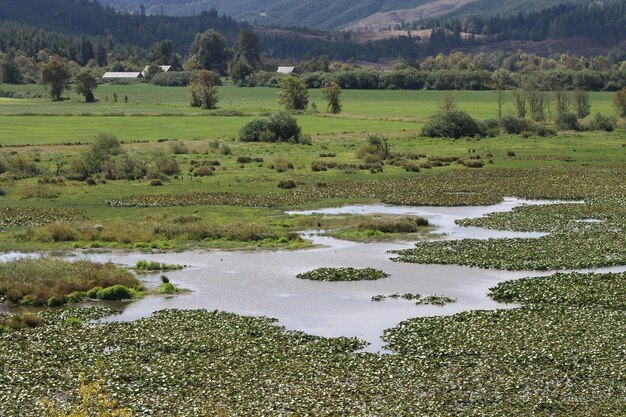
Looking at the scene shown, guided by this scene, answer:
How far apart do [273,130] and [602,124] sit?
44.3 m

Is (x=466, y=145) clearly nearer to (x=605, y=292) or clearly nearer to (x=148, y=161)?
(x=148, y=161)

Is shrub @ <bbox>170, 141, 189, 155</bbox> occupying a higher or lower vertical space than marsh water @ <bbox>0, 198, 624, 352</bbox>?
higher

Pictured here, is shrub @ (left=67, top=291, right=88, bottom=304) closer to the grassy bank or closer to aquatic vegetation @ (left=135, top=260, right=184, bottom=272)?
the grassy bank

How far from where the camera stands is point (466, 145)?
118375 mm

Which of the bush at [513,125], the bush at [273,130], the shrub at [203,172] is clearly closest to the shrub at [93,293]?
the shrub at [203,172]

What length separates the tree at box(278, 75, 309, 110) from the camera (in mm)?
176875

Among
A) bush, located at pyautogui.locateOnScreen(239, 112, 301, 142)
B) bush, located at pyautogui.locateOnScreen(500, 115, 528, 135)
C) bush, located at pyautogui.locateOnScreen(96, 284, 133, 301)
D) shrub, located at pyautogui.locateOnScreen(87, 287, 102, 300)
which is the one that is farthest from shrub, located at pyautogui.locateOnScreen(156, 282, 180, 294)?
bush, located at pyautogui.locateOnScreen(500, 115, 528, 135)

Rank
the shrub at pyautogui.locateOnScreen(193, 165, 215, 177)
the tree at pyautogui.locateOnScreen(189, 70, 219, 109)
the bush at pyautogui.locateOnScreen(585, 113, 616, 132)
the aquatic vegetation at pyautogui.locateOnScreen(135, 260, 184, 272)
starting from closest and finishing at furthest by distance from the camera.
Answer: the aquatic vegetation at pyautogui.locateOnScreen(135, 260, 184, 272) → the shrub at pyautogui.locateOnScreen(193, 165, 215, 177) → the bush at pyautogui.locateOnScreen(585, 113, 616, 132) → the tree at pyautogui.locateOnScreen(189, 70, 219, 109)

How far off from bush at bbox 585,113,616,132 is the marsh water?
79968 mm

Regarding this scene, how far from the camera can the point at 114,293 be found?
47.5 meters

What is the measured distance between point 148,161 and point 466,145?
3874cm

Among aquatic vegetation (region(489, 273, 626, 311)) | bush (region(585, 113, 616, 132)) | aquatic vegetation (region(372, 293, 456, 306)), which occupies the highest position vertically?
aquatic vegetation (region(489, 273, 626, 311))

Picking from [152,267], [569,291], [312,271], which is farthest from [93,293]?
[569,291]

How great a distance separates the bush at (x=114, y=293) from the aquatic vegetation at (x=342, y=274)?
27.9 feet
